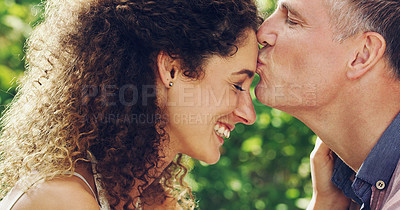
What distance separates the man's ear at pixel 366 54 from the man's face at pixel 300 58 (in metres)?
0.05

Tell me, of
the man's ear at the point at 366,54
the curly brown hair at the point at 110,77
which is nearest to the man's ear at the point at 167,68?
the curly brown hair at the point at 110,77

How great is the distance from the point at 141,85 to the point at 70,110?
344 mm

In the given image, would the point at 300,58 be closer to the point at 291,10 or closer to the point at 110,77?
the point at 291,10

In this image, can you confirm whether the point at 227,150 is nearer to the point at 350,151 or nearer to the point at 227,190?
the point at 227,190

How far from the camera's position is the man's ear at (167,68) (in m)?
2.31

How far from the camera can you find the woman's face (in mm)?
2389

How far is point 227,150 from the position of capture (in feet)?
13.4

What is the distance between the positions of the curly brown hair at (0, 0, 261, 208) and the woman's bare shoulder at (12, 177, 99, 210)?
0.19ft

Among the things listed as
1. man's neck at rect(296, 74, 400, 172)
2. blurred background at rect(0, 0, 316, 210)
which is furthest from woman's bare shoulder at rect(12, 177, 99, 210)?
blurred background at rect(0, 0, 316, 210)

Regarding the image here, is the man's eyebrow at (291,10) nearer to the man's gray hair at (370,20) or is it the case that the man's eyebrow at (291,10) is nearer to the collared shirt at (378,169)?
the man's gray hair at (370,20)

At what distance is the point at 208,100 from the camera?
7.95 ft

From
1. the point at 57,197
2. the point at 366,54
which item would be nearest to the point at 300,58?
the point at 366,54

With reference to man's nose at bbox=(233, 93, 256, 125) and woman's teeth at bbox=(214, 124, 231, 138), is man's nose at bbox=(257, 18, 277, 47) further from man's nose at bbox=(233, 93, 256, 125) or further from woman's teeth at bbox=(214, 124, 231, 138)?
woman's teeth at bbox=(214, 124, 231, 138)

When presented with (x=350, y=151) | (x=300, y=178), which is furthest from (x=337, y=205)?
(x=300, y=178)
